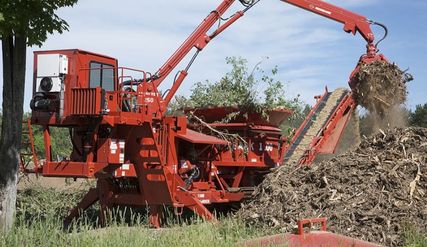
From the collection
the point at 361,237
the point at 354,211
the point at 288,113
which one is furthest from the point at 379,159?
the point at 288,113

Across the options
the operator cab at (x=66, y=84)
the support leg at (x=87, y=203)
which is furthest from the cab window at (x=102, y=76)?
the support leg at (x=87, y=203)

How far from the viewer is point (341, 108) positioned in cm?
1326

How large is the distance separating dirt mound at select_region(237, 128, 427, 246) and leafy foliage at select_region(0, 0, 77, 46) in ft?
13.4

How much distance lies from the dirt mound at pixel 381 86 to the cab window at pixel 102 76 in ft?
17.8

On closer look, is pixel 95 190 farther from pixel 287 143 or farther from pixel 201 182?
pixel 287 143

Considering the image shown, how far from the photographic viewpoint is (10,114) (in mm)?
8000

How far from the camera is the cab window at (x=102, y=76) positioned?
10.4 m

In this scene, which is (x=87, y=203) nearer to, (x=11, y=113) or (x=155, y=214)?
(x=155, y=214)

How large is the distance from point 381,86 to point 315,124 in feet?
5.75

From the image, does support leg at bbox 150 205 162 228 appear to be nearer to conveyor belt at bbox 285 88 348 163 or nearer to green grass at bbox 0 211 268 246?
conveyor belt at bbox 285 88 348 163

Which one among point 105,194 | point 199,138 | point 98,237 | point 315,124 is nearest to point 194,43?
point 199,138

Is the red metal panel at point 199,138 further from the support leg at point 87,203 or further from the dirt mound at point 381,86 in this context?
the dirt mound at point 381,86

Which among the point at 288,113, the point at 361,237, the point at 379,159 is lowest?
the point at 361,237

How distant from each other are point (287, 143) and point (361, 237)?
5879mm
